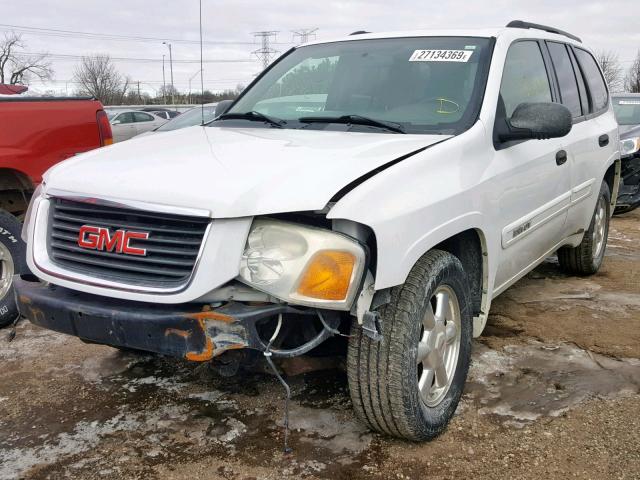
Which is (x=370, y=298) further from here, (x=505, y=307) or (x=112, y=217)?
(x=505, y=307)

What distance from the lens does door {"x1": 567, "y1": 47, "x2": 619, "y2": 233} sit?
171 inches

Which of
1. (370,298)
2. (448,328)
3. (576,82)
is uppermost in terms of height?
(576,82)

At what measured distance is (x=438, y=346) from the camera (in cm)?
278

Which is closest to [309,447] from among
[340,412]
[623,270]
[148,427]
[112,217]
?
[340,412]

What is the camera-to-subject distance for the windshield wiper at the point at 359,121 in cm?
312

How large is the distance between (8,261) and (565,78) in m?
4.04

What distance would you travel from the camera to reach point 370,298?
234 cm

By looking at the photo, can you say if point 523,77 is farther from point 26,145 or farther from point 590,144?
point 26,145

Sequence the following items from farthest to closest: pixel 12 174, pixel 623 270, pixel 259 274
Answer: pixel 623 270 < pixel 12 174 < pixel 259 274

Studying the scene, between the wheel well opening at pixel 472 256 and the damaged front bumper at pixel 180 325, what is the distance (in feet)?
2.96

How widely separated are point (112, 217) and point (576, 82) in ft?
11.9

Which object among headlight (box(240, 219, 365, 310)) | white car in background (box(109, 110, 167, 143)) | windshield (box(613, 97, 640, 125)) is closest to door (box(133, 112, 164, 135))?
white car in background (box(109, 110, 167, 143))

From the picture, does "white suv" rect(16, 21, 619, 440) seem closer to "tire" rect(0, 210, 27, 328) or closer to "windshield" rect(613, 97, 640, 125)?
"tire" rect(0, 210, 27, 328)

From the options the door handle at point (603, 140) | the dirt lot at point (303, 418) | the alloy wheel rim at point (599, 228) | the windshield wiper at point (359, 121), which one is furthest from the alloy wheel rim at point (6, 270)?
the alloy wheel rim at point (599, 228)
